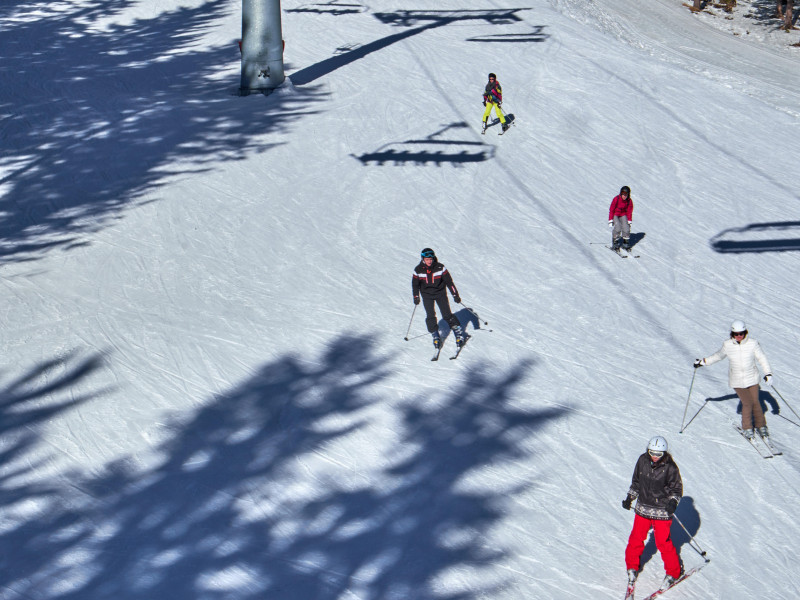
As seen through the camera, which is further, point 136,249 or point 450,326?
point 136,249

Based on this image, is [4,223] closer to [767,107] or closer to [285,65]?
[285,65]

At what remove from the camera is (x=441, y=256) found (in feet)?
48.6

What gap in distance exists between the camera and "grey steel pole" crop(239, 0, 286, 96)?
21469 millimetres

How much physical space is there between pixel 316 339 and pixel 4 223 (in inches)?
289

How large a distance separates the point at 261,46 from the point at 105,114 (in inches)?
165

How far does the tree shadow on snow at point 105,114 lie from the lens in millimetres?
16656

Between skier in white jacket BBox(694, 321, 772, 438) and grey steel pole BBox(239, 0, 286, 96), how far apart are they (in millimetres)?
15505

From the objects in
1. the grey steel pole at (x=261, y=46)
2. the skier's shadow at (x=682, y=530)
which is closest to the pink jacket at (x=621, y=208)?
the skier's shadow at (x=682, y=530)

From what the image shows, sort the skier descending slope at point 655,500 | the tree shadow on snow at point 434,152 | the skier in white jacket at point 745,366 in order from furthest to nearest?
the tree shadow on snow at point 434,152 < the skier in white jacket at point 745,366 < the skier descending slope at point 655,500

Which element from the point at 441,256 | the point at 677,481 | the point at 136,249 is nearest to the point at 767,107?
the point at 441,256

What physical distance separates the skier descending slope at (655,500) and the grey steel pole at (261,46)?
17168mm

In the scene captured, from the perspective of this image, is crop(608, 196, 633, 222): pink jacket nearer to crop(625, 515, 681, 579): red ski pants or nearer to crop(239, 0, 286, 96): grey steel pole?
crop(625, 515, 681, 579): red ski pants

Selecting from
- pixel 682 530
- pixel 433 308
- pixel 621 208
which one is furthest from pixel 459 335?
pixel 621 208

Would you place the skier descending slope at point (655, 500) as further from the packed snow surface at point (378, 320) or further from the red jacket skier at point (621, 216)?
the red jacket skier at point (621, 216)
